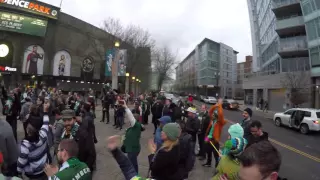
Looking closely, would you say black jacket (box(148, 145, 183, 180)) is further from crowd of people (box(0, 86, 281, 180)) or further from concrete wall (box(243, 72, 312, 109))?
concrete wall (box(243, 72, 312, 109))

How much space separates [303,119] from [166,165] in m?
15.0

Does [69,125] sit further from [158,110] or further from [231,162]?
[158,110]

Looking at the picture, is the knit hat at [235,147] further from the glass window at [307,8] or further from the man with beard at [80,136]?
the glass window at [307,8]

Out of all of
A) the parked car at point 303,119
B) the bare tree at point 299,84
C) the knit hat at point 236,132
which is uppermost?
the bare tree at point 299,84

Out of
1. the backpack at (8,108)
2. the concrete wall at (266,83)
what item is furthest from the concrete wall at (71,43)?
the backpack at (8,108)

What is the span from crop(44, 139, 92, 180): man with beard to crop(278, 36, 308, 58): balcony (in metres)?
35.0

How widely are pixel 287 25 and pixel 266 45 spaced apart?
11.5m

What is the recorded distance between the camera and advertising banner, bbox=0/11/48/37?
28.9 metres

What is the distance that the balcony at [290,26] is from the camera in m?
31.8

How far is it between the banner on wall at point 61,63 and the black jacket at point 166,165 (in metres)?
34.7

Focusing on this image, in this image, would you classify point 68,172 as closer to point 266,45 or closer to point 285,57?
point 285,57

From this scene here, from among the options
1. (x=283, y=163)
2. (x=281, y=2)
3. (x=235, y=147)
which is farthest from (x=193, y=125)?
(x=281, y=2)

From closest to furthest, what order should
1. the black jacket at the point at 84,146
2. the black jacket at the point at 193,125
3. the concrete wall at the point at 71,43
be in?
the black jacket at the point at 84,146
the black jacket at the point at 193,125
the concrete wall at the point at 71,43

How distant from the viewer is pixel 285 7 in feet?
110
